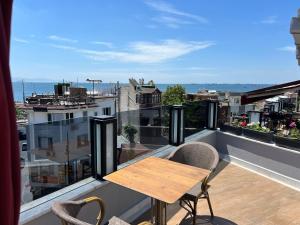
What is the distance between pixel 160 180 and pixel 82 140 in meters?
1.08

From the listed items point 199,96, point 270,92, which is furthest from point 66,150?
point 199,96

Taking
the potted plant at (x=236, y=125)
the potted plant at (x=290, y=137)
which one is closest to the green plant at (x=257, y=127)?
the potted plant at (x=236, y=125)

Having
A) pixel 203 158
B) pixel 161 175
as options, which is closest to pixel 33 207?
pixel 161 175

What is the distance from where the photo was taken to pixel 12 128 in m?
0.65

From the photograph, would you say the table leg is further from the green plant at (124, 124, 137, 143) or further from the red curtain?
the red curtain

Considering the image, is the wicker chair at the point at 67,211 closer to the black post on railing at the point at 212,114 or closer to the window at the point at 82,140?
the window at the point at 82,140

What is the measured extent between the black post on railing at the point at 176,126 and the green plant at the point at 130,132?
91cm

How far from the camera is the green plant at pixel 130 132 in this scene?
3.77 meters

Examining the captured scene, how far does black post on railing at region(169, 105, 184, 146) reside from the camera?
15.1 ft

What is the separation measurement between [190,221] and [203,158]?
77 cm

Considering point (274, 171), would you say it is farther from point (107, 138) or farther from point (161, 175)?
point (107, 138)

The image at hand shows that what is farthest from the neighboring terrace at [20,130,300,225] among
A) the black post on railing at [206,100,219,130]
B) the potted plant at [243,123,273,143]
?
the black post on railing at [206,100,219,130]

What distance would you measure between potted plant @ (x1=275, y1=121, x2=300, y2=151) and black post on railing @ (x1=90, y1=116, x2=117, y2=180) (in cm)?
315

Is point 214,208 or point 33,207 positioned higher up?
point 33,207
